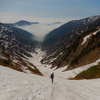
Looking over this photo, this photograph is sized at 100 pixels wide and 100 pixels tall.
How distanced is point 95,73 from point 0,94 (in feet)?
124

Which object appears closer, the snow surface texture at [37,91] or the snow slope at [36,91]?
the snow slope at [36,91]

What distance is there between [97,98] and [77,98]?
3.96 metres

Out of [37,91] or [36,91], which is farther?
[37,91]

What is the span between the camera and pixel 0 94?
46.9ft

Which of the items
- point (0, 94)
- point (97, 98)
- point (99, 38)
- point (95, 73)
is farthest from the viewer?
point (99, 38)

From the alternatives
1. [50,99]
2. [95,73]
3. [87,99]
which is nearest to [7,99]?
[50,99]

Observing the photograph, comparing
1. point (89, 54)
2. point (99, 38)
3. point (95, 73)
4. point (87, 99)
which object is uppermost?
point (99, 38)

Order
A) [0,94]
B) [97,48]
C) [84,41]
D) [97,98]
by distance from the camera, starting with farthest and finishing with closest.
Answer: [84,41]
[97,48]
[97,98]
[0,94]

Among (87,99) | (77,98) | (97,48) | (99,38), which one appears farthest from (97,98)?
(99,38)

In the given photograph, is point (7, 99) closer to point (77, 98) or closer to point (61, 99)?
point (61, 99)

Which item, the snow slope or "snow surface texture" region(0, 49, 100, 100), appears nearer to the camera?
the snow slope

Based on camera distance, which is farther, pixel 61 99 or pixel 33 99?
pixel 61 99

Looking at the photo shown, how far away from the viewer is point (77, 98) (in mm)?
18828

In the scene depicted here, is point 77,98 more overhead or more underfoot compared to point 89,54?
more underfoot
